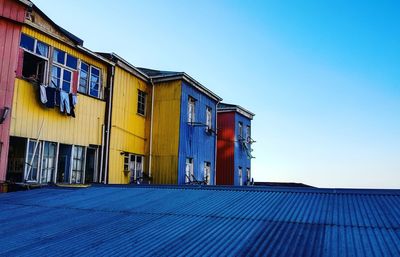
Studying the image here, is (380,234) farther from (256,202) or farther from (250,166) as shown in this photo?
(250,166)

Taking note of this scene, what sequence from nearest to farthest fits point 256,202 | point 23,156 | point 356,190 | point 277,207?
point 277,207, point 256,202, point 356,190, point 23,156

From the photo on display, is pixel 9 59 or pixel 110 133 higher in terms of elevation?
pixel 9 59

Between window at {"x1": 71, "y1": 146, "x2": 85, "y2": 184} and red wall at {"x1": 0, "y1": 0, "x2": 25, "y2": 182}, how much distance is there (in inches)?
134

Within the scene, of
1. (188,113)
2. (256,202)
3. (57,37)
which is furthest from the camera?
(188,113)

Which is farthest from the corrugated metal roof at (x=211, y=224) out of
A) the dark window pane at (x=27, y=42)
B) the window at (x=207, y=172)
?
the window at (x=207, y=172)

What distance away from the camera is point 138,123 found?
60.3 feet

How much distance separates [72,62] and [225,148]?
14434 millimetres

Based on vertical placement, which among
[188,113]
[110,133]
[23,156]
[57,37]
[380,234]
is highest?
[57,37]

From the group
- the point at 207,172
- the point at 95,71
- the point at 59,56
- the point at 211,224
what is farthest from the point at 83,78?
the point at 211,224

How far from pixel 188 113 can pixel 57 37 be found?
862cm

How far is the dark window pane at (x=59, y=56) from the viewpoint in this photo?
1334cm

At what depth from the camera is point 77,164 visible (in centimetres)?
1440

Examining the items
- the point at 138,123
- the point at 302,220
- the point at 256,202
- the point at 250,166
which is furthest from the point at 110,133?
the point at 250,166

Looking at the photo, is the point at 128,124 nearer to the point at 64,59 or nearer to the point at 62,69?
the point at 62,69
